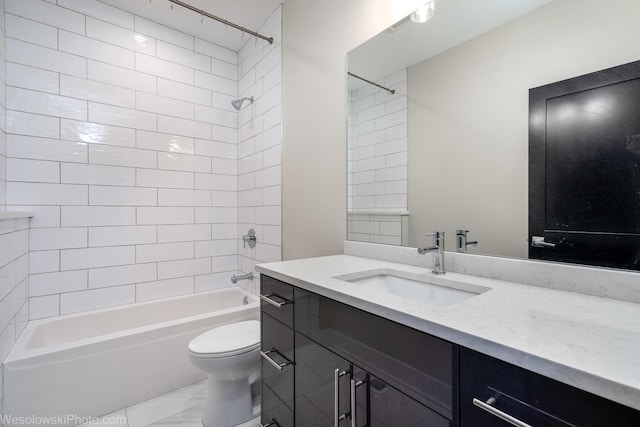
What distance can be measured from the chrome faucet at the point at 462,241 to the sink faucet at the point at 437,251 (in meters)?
0.06

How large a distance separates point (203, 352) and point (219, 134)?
1.86 meters

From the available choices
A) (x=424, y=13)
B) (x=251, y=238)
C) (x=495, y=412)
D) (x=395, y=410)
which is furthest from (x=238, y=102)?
(x=495, y=412)

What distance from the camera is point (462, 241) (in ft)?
3.79

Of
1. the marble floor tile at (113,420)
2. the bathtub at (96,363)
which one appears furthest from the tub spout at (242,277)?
the marble floor tile at (113,420)

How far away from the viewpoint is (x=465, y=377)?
1.95ft

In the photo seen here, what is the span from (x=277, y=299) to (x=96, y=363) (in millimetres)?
1204

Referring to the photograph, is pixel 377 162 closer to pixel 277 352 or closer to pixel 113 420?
pixel 277 352

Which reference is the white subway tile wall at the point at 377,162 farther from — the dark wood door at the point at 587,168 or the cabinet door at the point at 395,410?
the cabinet door at the point at 395,410

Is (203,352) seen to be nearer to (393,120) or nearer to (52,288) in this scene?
(52,288)

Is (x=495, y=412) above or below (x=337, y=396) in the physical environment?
above

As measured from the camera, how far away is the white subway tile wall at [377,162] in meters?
1.43

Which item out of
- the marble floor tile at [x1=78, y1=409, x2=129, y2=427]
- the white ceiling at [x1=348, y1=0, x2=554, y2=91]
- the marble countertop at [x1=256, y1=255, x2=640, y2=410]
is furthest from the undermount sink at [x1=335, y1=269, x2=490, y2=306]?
the marble floor tile at [x1=78, y1=409, x2=129, y2=427]

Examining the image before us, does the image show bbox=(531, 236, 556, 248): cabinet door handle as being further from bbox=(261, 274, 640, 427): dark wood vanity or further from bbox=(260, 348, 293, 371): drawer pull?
bbox=(260, 348, 293, 371): drawer pull

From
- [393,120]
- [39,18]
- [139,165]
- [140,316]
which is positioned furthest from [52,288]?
[393,120]
